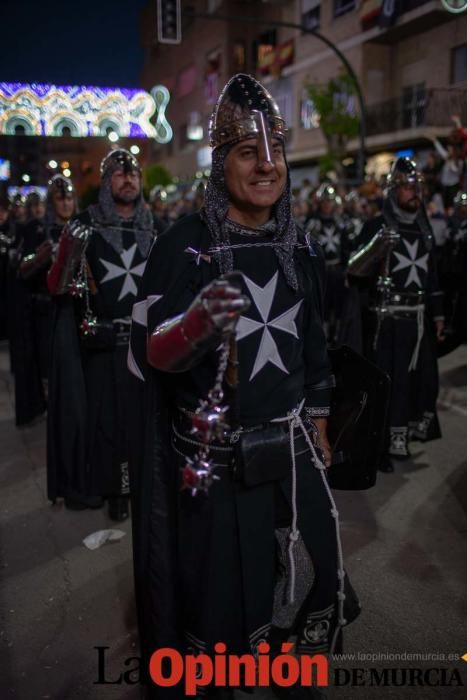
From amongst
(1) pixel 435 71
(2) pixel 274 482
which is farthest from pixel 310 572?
(1) pixel 435 71

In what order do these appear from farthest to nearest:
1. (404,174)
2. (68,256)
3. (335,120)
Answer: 1. (335,120)
2. (404,174)
3. (68,256)

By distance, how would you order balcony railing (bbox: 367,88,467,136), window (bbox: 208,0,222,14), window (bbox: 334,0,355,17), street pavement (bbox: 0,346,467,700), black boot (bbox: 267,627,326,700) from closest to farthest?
black boot (bbox: 267,627,326,700), street pavement (bbox: 0,346,467,700), balcony railing (bbox: 367,88,467,136), window (bbox: 334,0,355,17), window (bbox: 208,0,222,14)

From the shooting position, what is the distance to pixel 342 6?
79.8ft

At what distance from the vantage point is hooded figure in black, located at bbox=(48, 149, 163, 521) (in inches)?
151

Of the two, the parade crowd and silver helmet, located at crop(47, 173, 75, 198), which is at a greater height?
silver helmet, located at crop(47, 173, 75, 198)

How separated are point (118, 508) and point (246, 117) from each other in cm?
281

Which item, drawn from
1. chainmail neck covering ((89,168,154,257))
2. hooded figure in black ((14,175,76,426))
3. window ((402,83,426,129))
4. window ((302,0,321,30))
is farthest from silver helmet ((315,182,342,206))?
window ((302,0,321,30))

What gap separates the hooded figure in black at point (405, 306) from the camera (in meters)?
4.71

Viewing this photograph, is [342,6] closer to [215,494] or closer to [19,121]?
[19,121]

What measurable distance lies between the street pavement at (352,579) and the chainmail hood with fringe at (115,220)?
5.92 feet

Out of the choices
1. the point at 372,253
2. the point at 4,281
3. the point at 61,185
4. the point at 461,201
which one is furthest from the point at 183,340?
the point at 4,281

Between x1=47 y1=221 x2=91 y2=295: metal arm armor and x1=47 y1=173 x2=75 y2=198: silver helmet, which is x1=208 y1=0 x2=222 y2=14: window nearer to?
x1=47 y1=173 x2=75 y2=198: silver helmet

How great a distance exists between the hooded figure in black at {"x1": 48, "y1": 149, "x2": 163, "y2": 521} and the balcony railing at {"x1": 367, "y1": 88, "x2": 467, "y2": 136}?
1409 centimetres

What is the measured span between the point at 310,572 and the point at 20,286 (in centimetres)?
486
